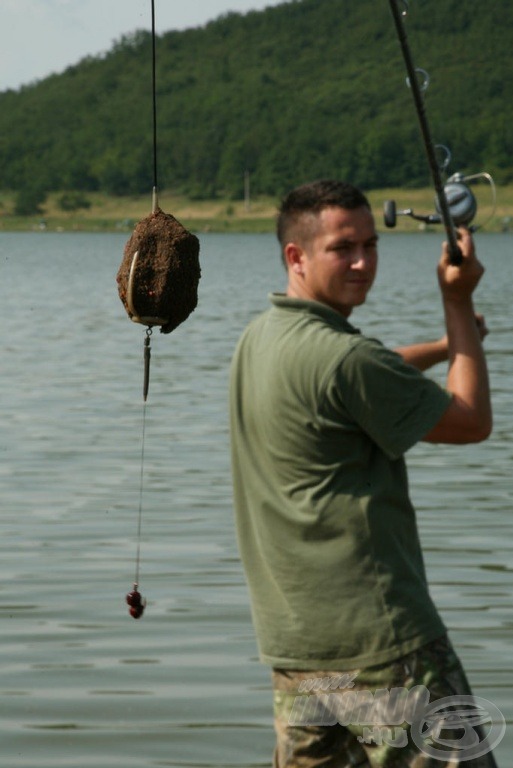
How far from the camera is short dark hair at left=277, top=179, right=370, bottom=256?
Result: 402cm

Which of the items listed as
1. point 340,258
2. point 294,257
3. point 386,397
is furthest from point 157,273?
point 386,397

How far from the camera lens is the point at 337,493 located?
3855mm

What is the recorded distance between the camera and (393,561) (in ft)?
12.6

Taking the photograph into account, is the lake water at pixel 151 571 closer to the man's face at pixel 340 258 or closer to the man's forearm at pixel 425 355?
the man's forearm at pixel 425 355

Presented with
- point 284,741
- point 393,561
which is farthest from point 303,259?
point 284,741

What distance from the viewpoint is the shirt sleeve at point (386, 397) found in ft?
12.5

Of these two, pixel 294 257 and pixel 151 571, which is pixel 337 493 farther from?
pixel 151 571

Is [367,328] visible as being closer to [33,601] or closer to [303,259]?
[33,601]

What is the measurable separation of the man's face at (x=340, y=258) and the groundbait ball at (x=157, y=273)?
2.59 feet

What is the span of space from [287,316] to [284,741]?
94 centimetres

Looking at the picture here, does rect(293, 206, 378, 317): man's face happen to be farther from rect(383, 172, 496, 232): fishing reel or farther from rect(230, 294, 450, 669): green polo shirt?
rect(383, 172, 496, 232): fishing reel

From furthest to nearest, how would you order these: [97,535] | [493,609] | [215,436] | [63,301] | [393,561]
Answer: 1. [63,301]
2. [215,436]
3. [97,535]
4. [493,609]
5. [393,561]

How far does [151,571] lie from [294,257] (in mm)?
6234

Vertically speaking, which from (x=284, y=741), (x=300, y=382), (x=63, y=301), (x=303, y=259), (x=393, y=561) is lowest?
(x=63, y=301)
